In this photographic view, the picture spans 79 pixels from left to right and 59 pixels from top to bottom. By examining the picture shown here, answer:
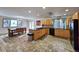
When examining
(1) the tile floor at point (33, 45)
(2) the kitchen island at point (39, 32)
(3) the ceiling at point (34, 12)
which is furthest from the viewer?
(2) the kitchen island at point (39, 32)

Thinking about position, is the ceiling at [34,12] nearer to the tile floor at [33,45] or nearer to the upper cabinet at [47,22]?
the upper cabinet at [47,22]

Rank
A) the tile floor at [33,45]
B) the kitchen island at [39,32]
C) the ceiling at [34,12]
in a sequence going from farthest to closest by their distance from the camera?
the kitchen island at [39,32], the tile floor at [33,45], the ceiling at [34,12]

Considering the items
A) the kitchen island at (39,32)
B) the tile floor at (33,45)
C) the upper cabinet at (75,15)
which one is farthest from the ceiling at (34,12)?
the tile floor at (33,45)

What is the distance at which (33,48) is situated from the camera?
3.18m

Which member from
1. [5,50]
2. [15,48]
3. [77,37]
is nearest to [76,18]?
[77,37]

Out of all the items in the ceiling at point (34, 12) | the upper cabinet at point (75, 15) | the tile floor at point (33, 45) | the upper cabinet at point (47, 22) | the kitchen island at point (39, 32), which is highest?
the ceiling at point (34, 12)

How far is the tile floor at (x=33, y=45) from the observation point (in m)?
3.16

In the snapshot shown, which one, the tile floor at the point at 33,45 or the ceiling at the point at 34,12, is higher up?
the ceiling at the point at 34,12

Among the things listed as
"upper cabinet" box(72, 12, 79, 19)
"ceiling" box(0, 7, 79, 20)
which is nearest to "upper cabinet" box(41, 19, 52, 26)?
"ceiling" box(0, 7, 79, 20)

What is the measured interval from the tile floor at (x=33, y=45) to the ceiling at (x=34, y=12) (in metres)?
0.76

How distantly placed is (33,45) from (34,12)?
1.02 m
